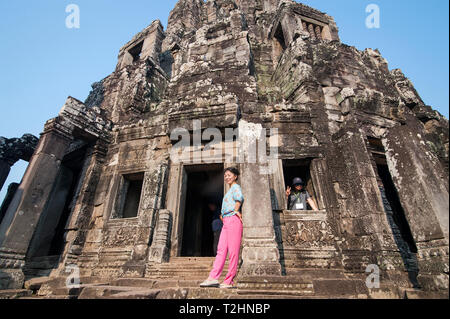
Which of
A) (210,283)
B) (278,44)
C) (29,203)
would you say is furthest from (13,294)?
(278,44)

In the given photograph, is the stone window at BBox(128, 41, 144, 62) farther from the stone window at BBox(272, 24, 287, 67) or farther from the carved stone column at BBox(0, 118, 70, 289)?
the carved stone column at BBox(0, 118, 70, 289)

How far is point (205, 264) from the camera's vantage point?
476cm

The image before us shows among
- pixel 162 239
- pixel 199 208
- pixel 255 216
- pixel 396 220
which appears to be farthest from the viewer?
pixel 199 208

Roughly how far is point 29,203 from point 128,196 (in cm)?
243

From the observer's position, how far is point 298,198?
→ 5.71 metres

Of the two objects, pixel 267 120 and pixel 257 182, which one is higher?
pixel 267 120

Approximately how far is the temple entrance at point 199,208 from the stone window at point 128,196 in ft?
5.79

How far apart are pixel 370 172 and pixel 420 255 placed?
8.90 feet

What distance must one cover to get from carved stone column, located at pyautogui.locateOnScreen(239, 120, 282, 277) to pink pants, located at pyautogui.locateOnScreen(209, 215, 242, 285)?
0.35 metres

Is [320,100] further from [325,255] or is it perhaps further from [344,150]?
[325,255]

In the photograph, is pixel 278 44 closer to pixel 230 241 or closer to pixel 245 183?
pixel 245 183

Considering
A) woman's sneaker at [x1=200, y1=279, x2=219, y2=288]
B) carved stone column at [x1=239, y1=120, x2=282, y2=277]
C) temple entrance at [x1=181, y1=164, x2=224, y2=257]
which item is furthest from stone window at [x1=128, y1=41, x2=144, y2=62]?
woman's sneaker at [x1=200, y1=279, x2=219, y2=288]

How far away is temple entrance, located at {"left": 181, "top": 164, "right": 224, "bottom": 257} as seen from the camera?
7953 millimetres
